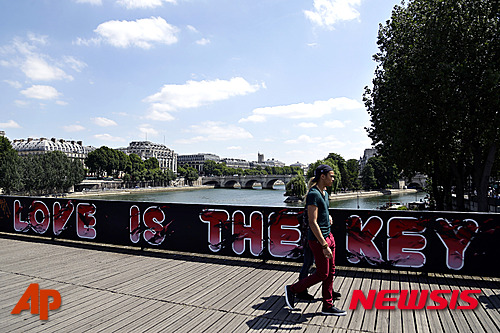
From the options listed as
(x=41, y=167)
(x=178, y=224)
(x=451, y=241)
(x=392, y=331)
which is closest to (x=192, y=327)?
(x=392, y=331)

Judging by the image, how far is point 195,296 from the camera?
663 cm

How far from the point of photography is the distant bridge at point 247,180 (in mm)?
156375

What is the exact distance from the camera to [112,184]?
132 metres

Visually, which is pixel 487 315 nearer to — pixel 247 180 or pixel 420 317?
pixel 420 317

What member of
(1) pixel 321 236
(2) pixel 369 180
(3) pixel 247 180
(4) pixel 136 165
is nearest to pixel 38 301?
(1) pixel 321 236

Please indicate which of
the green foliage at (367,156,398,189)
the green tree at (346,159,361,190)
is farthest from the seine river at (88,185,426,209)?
the green foliage at (367,156,398,189)

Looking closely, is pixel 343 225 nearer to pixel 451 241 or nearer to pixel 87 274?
pixel 451 241

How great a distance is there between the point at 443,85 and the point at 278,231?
54.9 feet

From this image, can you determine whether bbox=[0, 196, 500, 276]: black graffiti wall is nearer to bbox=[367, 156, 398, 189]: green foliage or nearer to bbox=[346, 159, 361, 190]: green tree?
bbox=[346, 159, 361, 190]: green tree

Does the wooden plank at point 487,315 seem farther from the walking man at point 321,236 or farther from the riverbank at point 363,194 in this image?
Result: the riverbank at point 363,194

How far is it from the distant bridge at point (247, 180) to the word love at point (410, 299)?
483ft

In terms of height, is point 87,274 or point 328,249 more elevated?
point 328,249

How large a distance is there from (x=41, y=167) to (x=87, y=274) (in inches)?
3540

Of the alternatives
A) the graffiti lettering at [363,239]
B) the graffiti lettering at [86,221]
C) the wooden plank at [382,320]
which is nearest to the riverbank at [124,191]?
the graffiti lettering at [86,221]
